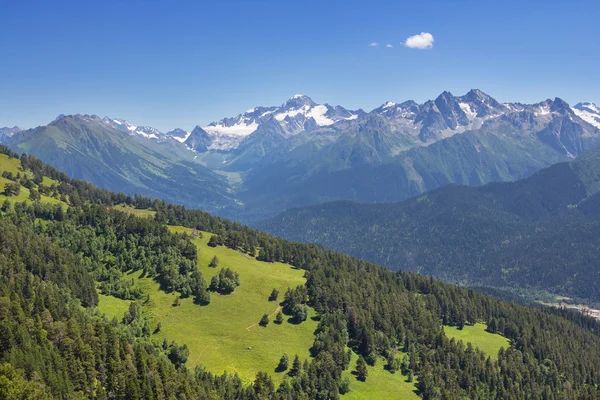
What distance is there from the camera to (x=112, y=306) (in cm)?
14788

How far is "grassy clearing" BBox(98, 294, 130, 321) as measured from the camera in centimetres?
14325

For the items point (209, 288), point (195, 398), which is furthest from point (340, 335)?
point (195, 398)

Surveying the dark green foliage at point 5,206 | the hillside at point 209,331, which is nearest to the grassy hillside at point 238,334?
the hillside at point 209,331

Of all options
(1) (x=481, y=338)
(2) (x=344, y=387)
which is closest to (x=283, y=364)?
(2) (x=344, y=387)

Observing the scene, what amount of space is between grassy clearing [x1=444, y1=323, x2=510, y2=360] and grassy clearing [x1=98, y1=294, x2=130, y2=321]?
11764 cm

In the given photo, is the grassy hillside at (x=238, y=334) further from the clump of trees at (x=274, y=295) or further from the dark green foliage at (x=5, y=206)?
the dark green foliage at (x=5, y=206)

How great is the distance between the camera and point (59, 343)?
321 ft

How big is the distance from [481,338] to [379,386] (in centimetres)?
6882

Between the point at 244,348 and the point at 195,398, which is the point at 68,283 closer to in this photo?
the point at 244,348

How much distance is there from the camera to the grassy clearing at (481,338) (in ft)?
594

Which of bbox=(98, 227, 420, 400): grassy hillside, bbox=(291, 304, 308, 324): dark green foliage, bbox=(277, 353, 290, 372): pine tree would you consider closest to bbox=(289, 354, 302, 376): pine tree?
bbox=(277, 353, 290, 372): pine tree

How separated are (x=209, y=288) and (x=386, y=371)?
66.4 m

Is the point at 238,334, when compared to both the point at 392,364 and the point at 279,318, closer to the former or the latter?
the point at 279,318

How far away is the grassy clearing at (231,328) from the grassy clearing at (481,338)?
6103 cm
